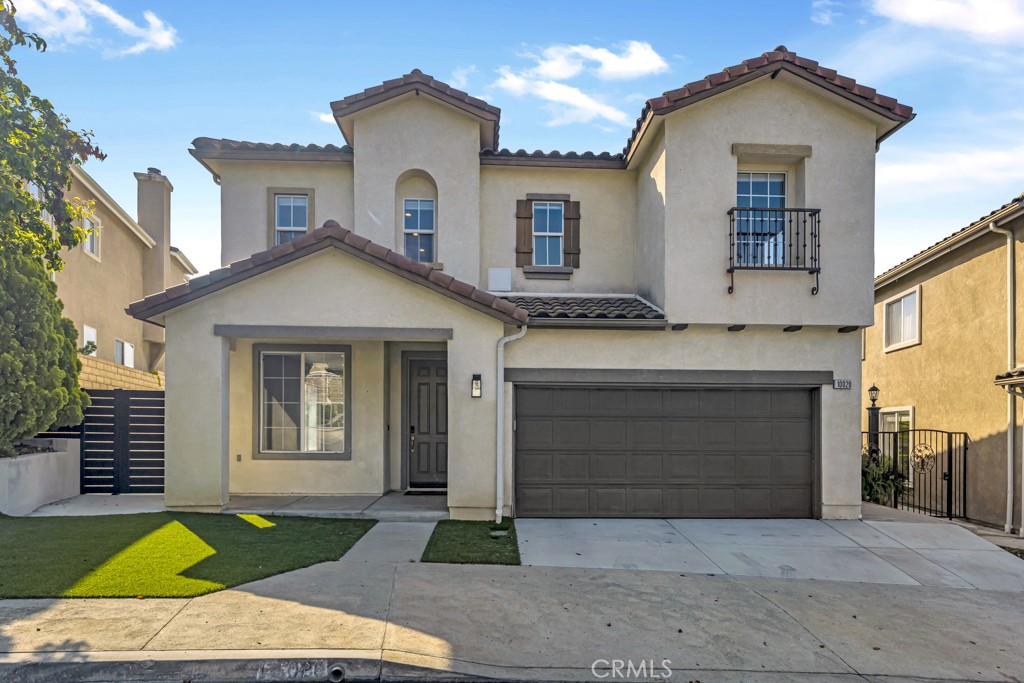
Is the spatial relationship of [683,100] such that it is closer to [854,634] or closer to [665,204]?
[665,204]

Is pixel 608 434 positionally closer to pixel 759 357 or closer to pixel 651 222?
pixel 759 357

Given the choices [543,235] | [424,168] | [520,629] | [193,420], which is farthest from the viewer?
[543,235]

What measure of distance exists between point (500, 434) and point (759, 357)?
451cm

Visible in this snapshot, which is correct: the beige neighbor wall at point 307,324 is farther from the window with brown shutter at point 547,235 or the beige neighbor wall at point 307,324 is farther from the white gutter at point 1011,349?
the white gutter at point 1011,349

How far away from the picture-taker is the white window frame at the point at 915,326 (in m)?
14.6

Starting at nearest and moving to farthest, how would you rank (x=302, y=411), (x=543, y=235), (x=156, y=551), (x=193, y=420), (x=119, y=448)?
(x=156, y=551) → (x=193, y=420) → (x=119, y=448) → (x=302, y=411) → (x=543, y=235)

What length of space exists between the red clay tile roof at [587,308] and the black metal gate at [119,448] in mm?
6883

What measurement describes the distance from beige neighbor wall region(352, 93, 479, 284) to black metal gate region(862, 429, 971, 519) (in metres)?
9.16

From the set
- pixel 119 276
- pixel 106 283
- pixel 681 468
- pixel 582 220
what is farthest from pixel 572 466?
pixel 119 276

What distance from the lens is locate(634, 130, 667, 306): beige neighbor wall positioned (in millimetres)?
9922

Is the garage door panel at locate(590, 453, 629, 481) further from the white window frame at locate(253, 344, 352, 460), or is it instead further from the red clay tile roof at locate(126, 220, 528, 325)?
the white window frame at locate(253, 344, 352, 460)

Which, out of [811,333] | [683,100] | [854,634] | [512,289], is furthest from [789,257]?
[854,634]

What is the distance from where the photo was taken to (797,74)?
9.82 metres

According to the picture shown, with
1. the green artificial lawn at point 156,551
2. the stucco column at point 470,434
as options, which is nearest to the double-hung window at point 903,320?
the stucco column at point 470,434
